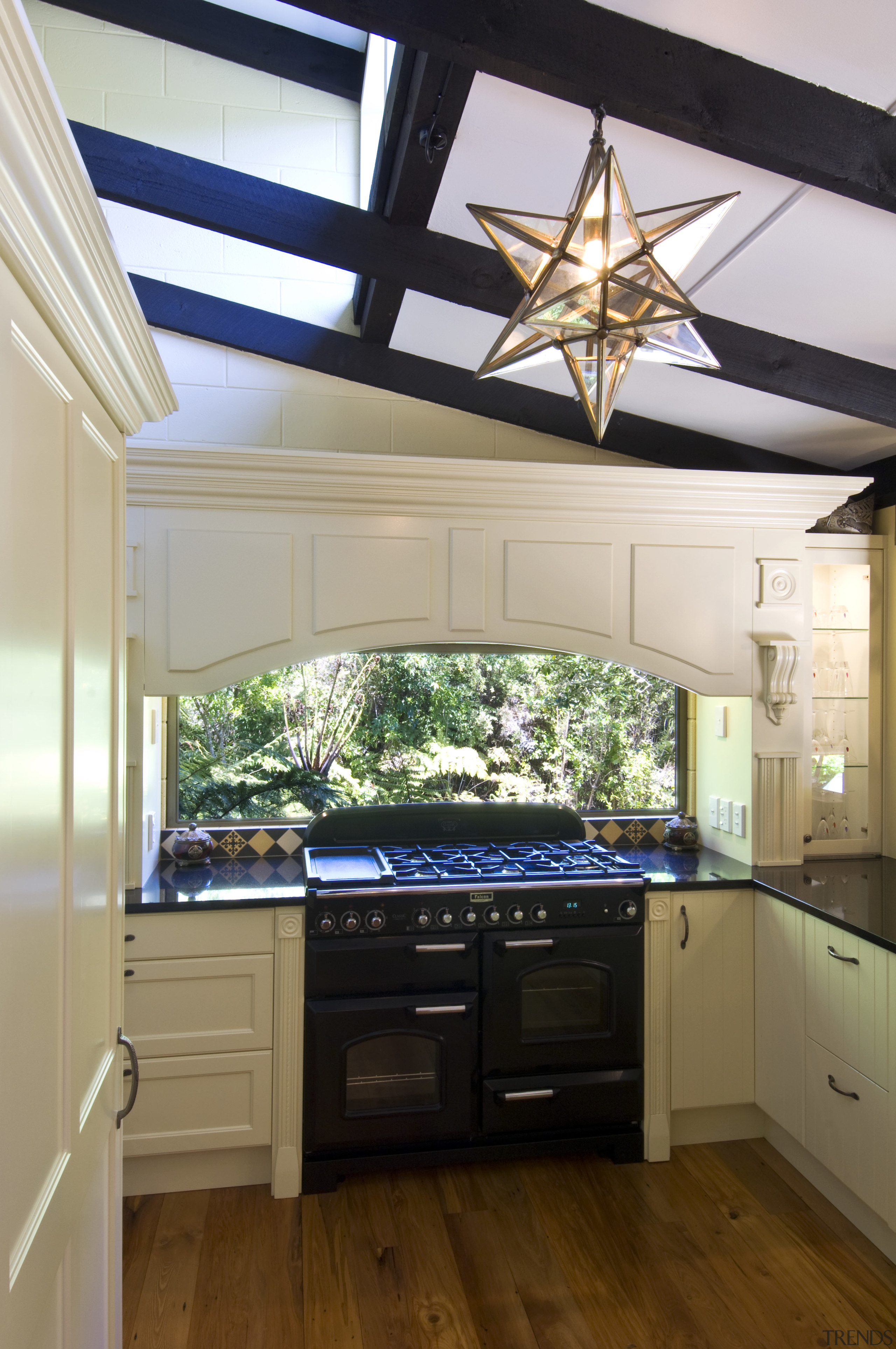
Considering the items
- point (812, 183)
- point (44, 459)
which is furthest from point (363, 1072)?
point (812, 183)

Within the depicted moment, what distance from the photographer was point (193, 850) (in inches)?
121

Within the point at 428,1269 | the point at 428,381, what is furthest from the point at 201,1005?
the point at 428,381

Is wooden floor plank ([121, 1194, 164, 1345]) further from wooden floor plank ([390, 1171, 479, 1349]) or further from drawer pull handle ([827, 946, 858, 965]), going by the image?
drawer pull handle ([827, 946, 858, 965])

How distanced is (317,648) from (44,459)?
1962mm

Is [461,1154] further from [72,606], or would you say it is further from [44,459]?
[44,459]

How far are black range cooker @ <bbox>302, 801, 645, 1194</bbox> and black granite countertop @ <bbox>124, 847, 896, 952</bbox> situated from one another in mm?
202

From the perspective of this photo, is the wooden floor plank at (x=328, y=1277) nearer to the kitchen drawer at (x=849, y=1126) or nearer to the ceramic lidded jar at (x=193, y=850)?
the ceramic lidded jar at (x=193, y=850)

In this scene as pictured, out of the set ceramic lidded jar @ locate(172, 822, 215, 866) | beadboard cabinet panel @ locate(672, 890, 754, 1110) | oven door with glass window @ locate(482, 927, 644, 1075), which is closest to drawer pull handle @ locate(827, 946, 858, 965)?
beadboard cabinet panel @ locate(672, 890, 754, 1110)

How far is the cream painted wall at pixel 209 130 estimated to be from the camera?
2.60m

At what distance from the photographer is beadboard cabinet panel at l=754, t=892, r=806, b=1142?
8.95ft

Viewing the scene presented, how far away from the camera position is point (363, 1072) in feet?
8.85

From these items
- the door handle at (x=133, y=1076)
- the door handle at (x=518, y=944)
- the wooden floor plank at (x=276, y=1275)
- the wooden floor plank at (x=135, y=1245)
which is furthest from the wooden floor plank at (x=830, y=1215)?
the door handle at (x=133, y=1076)

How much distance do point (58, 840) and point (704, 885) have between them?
236cm

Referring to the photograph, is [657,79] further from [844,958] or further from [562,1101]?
[562,1101]
